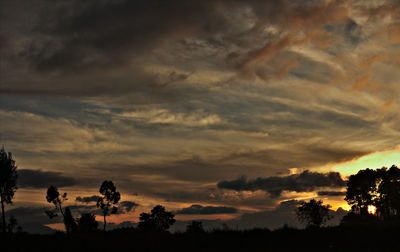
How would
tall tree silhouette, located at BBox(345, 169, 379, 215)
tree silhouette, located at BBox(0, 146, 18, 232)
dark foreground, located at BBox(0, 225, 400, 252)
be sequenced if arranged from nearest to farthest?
1. dark foreground, located at BBox(0, 225, 400, 252)
2. tree silhouette, located at BBox(0, 146, 18, 232)
3. tall tree silhouette, located at BBox(345, 169, 379, 215)

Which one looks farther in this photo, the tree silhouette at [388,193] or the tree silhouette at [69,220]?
the tree silhouette at [388,193]

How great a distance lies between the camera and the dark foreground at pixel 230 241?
28406 mm

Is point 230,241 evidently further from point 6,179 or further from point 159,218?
point 159,218

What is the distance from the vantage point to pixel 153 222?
4530 inches

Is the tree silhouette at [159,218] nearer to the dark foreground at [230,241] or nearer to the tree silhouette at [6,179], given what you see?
the tree silhouette at [6,179]

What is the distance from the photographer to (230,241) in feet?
101

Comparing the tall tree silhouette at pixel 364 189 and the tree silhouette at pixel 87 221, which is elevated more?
the tall tree silhouette at pixel 364 189

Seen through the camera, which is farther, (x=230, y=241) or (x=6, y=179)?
(x=6, y=179)

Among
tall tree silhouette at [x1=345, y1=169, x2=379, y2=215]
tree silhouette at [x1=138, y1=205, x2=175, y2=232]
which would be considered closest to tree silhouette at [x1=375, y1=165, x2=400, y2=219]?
tall tree silhouette at [x1=345, y1=169, x2=379, y2=215]

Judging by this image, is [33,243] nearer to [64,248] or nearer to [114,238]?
[64,248]

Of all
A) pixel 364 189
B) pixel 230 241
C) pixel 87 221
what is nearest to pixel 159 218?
pixel 87 221

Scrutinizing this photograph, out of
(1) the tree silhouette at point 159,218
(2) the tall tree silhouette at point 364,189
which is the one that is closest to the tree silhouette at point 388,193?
(2) the tall tree silhouette at point 364,189

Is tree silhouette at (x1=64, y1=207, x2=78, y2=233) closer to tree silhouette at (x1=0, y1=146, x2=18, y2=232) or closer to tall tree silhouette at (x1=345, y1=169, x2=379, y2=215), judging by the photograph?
tree silhouette at (x1=0, y1=146, x2=18, y2=232)

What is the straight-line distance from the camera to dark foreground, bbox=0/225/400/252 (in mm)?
28406
